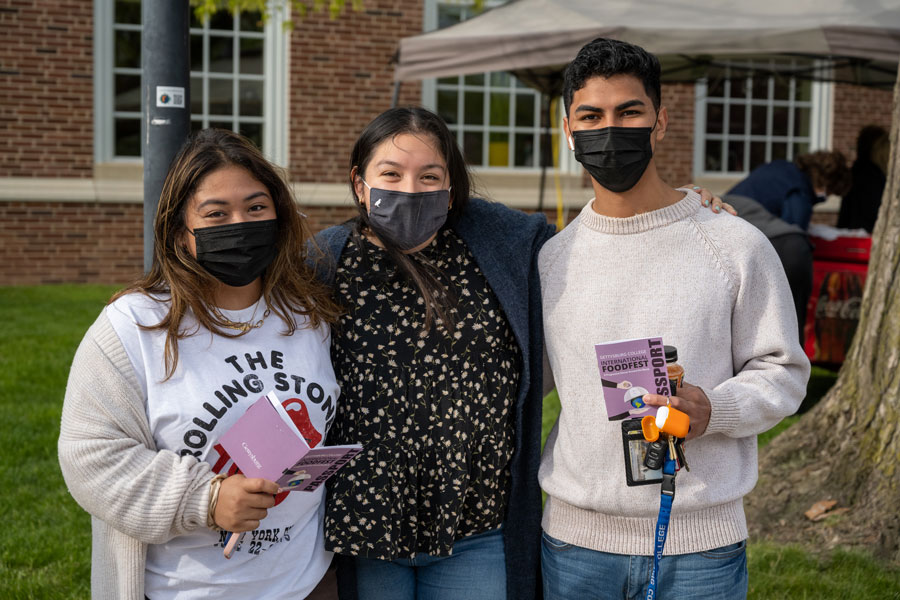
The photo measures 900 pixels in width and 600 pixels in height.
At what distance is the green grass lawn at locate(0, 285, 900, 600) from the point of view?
11.8 ft

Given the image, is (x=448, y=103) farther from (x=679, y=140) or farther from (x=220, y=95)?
(x=679, y=140)

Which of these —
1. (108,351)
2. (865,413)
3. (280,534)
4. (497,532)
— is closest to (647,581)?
(497,532)

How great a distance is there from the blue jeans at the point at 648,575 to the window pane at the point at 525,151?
1086 centimetres

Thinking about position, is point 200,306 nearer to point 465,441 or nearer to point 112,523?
point 112,523

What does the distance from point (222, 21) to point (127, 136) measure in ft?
6.25

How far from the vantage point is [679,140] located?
1273 cm

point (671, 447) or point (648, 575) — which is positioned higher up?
point (671, 447)

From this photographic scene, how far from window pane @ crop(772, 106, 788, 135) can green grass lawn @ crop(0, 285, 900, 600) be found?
24.6 feet

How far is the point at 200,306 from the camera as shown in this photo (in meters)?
2.27

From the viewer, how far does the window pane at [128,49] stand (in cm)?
1137

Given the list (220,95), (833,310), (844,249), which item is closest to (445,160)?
(833,310)

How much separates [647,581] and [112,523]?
4.10 ft

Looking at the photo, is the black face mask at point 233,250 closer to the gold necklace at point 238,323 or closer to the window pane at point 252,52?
the gold necklace at point 238,323

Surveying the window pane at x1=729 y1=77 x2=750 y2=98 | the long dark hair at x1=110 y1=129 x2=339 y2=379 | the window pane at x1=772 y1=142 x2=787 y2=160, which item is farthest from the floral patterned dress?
the window pane at x1=772 y1=142 x2=787 y2=160
